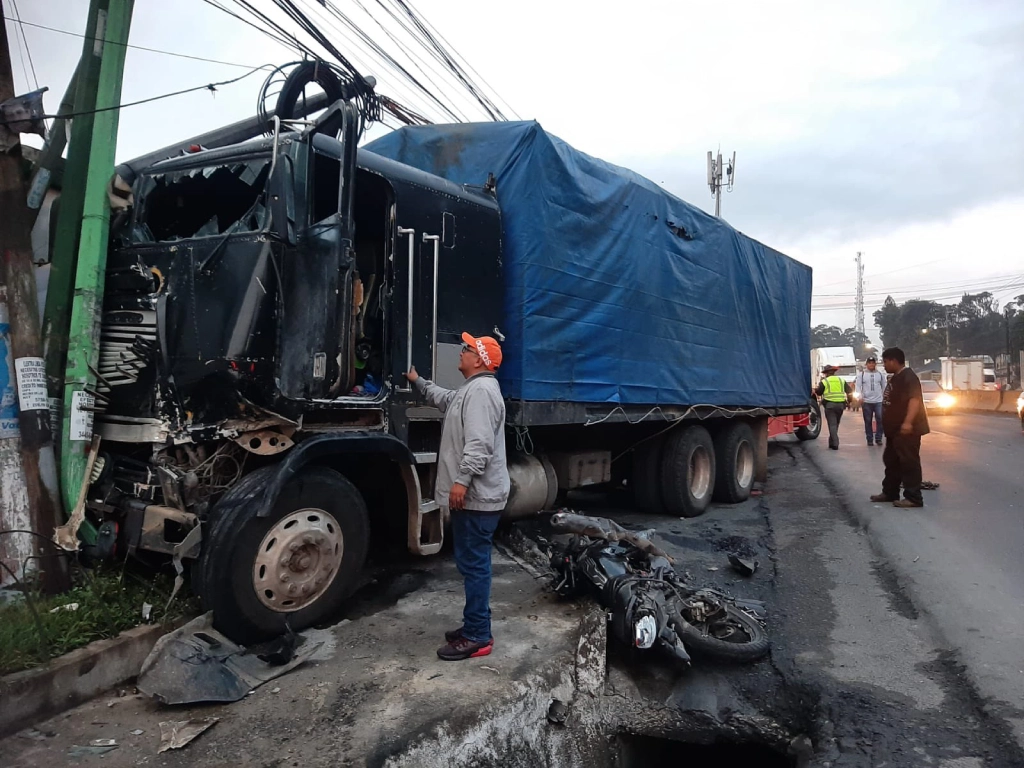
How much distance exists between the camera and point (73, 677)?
3.20 m

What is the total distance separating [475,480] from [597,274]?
2899 millimetres

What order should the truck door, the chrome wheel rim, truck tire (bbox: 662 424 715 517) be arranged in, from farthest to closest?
truck tire (bbox: 662 424 715 517)
the truck door
the chrome wheel rim

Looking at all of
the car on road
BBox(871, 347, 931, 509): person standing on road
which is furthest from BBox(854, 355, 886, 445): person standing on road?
the car on road

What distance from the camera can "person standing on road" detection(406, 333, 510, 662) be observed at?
12.0ft

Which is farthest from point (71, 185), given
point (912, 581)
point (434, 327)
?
point (912, 581)

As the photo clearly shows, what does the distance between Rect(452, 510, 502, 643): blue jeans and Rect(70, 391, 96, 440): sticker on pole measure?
6.41 feet

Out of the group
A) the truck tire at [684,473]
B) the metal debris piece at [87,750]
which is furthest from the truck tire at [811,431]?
the metal debris piece at [87,750]

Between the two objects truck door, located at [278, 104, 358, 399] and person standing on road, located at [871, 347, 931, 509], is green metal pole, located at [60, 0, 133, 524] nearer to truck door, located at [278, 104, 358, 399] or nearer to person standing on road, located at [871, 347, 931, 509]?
truck door, located at [278, 104, 358, 399]

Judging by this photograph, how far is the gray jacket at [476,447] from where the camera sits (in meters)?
3.64

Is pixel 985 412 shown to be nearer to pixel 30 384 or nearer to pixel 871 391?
pixel 871 391

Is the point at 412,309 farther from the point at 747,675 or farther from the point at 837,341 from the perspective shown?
the point at 837,341

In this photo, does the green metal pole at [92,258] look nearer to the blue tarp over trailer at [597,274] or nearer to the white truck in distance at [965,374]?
the blue tarp over trailer at [597,274]

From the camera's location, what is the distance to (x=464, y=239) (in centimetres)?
507

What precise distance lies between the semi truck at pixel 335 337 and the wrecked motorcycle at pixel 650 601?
2.79 ft
